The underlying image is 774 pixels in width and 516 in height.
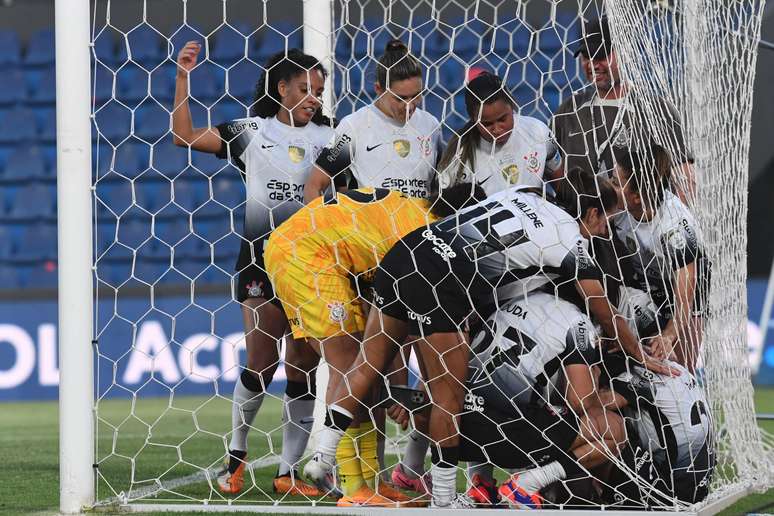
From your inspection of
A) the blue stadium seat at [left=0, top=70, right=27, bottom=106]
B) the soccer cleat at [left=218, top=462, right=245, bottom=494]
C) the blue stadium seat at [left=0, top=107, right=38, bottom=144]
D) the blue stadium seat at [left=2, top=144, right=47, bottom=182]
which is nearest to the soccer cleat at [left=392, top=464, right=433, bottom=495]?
the soccer cleat at [left=218, top=462, right=245, bottom=494]

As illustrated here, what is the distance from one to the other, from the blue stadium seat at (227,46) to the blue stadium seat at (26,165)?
1.88m

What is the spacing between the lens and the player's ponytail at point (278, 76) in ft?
13.8

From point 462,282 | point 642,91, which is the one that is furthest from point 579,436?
point 642,91

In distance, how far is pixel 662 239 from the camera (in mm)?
3770

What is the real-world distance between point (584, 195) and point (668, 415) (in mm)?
734

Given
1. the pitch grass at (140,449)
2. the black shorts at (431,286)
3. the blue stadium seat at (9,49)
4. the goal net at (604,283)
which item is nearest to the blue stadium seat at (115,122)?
the blue stadium seat at (9,49)

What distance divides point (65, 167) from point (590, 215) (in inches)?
64.0

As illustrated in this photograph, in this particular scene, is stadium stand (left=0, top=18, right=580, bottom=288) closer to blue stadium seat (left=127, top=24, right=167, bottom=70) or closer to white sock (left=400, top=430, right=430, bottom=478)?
blue stadium seat (left=127, top=24, right=167, bottom=70)

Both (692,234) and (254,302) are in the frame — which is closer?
(692,234)

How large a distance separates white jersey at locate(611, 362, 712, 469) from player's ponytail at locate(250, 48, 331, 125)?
62.6 inches

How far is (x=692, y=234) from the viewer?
150 inches

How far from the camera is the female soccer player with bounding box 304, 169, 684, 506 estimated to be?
11.3 ft

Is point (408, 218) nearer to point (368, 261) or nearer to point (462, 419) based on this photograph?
point (368, 261)

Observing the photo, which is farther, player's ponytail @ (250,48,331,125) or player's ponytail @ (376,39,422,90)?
player's ponytail @ (250,48,331,125)
